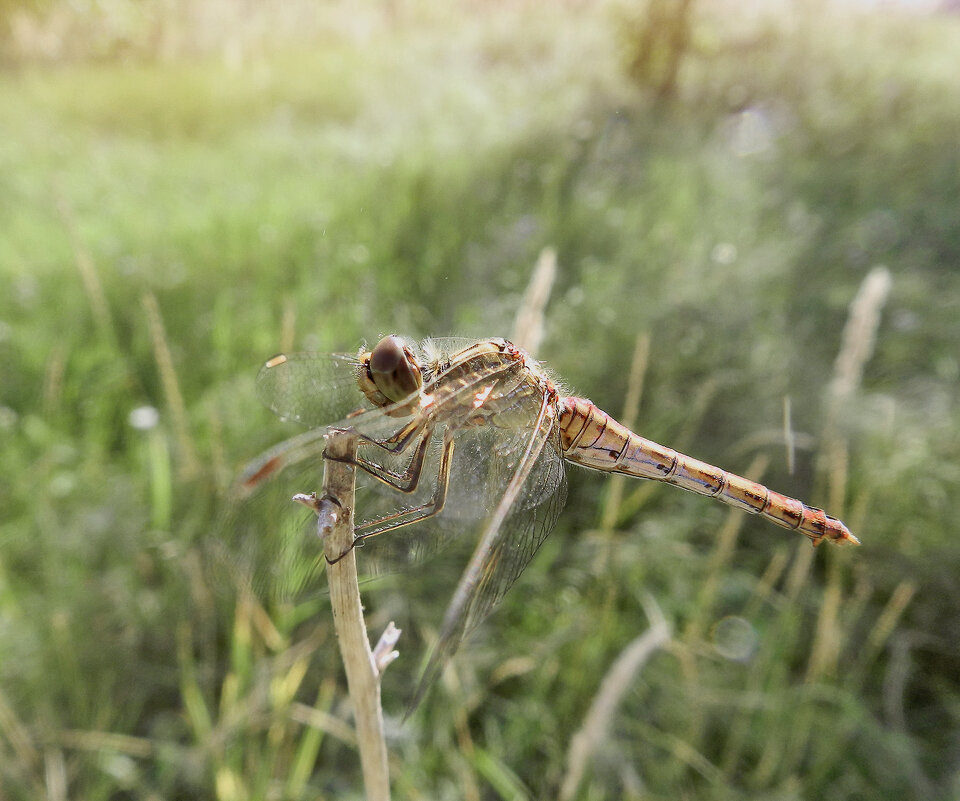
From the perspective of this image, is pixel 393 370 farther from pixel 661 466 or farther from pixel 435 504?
pixel 661 466

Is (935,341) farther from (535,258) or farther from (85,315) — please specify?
(85,315)

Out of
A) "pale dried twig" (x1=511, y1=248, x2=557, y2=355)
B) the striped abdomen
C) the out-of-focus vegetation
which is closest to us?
the striped abdomen

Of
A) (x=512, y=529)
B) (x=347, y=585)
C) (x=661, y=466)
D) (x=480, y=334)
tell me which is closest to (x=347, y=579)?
(x=347, y=585)

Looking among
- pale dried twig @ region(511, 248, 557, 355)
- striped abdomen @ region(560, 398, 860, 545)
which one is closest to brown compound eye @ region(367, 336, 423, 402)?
striped abdomen @ region(560, 398, 860, 545)

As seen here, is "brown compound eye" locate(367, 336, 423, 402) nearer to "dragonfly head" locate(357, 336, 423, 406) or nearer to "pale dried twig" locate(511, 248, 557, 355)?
"dragonfly head" locate(357, 336, 423, 406)

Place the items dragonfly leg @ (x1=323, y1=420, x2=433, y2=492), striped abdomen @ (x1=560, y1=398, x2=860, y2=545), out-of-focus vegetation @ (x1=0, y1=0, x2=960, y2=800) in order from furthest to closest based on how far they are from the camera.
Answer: out-of-focus vegetation @ (x1=0, y1=0, x2=960, y2=800), striped abdomen @ (x1=560, y1=398, x2=860, y2=545), dragonfly leg @ (x1=323, y1=420, x2=433, y2=492)

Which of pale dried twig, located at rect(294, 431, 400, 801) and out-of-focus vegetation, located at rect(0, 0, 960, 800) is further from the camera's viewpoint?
out-of-focus vegetation, located at rect(0, 0, 960, 800)

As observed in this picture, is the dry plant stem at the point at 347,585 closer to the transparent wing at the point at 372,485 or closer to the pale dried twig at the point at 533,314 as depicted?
the transparent wing at the point at 372,485

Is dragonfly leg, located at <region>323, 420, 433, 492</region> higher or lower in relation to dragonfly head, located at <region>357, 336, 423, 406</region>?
lower
